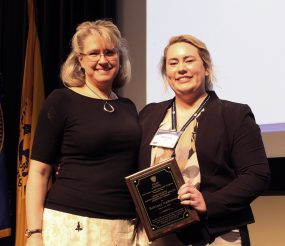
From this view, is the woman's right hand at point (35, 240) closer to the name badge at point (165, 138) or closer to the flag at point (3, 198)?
the name badge at point (165, 138)

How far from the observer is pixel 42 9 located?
3.36m

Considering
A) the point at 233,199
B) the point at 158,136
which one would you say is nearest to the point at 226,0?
the point at 158,136

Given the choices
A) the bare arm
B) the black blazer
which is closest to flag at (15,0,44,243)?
the bare arm

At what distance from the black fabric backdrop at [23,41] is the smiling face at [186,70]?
5.14 ft

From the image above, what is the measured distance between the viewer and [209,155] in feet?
5.32

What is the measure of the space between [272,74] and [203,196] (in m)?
1.10

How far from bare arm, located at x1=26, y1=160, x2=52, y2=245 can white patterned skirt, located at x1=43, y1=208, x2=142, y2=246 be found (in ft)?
0.10

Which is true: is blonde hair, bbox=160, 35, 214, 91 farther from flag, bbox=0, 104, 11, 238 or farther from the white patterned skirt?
flag, bbox=0, 104, 11, 238

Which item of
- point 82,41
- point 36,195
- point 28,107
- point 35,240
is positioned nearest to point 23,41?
point 28,107

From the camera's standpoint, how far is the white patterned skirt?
171 cm

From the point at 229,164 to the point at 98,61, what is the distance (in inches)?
26.9

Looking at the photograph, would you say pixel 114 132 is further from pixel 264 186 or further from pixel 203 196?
pixel 264 186

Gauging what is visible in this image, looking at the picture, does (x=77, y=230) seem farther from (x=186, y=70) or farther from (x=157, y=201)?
(x=186, y=70)

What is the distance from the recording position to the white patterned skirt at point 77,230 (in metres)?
1.71
